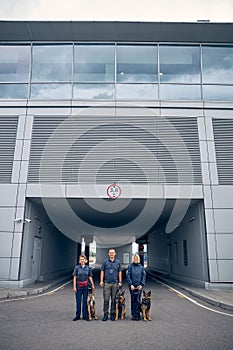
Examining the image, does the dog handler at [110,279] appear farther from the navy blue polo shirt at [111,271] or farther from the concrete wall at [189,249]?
the concrete wall at [189,249]

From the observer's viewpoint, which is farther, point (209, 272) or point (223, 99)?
point (223, 99)

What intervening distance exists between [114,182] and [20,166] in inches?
182

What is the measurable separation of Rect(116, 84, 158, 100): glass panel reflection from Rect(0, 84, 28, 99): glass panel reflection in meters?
4.92

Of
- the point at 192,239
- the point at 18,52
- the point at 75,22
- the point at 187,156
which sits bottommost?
the point at 192,239

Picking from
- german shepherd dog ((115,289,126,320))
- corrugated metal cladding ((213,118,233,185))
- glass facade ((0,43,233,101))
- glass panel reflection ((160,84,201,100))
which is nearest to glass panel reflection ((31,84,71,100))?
glass facade ((0,43,233,101))

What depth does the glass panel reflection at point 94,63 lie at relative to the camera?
1653 cm

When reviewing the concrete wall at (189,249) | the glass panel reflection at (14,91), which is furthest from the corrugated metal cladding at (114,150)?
the concrete wall at (189,249)

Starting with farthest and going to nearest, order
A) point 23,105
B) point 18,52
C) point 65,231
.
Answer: point 65,231 → point 18,52 → point 23,105

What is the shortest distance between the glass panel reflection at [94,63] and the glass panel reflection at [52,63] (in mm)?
472

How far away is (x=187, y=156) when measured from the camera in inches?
597

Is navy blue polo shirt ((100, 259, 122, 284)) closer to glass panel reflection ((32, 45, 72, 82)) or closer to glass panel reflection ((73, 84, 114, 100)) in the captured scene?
glass panel reflection ((73, 84, 114, 100))

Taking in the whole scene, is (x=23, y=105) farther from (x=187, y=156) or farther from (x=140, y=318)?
(x=140, y=318)

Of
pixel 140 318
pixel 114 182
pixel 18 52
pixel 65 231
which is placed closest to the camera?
pixel 140 318

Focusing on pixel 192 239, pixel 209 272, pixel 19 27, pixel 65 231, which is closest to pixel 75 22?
pixel 19 27
